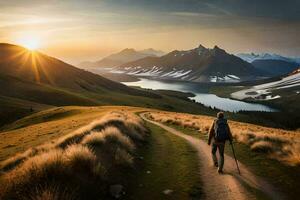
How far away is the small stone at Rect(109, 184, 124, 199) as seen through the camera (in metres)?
12.7

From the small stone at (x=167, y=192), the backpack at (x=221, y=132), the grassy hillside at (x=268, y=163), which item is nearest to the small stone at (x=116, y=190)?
the small stone at (x=167, y=192)

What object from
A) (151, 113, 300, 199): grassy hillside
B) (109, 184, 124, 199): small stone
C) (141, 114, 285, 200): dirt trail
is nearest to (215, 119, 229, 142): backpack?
(141, 114, 285, 200): dirt trail

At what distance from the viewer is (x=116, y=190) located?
1299 cm

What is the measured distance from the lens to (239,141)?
2778cm

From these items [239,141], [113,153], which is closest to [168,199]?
[113,153]

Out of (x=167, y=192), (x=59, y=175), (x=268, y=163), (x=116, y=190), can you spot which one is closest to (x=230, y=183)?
(x=167, y=192)

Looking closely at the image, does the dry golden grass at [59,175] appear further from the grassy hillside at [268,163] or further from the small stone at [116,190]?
the grassy hillside at [268,163]

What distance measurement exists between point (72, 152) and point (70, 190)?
3371mm

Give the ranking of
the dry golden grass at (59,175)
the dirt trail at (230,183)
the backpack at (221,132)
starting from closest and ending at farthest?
the dry golden grass at (59,175), the dirt trail at (230,183), the backpack at (221,132)

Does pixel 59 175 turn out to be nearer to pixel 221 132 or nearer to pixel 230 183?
pixel 230 183

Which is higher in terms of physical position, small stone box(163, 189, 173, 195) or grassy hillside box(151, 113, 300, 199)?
grassy hillside box(151, 113, 300, 199)

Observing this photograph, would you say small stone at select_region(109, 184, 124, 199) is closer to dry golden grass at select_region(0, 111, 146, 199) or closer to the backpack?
dry golden grass at select_region(0, 111, 146, 199)

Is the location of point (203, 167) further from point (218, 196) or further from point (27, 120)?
point (27, 120)

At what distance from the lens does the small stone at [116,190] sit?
12.7 m
